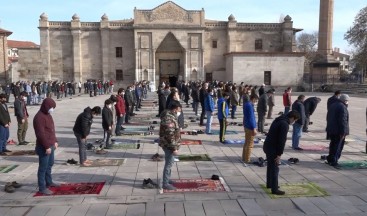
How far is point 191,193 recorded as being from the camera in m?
6.87

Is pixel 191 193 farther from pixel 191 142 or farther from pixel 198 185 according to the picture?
pixel 191 142

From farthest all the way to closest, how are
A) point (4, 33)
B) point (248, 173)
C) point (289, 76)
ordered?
point (4, 33), point (289, 76), point (248, 173)

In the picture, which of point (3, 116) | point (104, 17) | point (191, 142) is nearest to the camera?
point (3, 116)

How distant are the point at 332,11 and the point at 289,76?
30.4 ft

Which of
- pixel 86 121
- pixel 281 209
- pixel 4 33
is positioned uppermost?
pixel 4 33

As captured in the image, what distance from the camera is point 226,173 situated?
8.32 m

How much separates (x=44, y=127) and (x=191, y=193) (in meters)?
3.05

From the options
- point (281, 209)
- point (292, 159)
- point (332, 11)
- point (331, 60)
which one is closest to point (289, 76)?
point (331, 60)

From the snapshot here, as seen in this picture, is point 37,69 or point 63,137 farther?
point 37,69

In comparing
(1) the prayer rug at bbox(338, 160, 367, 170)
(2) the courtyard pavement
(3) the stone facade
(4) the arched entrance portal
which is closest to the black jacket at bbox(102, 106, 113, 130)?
(2) the courtyard pavement

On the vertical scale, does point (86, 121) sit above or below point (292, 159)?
above

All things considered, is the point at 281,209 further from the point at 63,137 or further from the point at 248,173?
the point at 63,137

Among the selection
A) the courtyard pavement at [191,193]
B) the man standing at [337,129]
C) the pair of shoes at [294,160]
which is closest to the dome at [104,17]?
the courtyard pavement at [191,193]

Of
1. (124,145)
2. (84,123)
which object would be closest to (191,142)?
(124,145)
